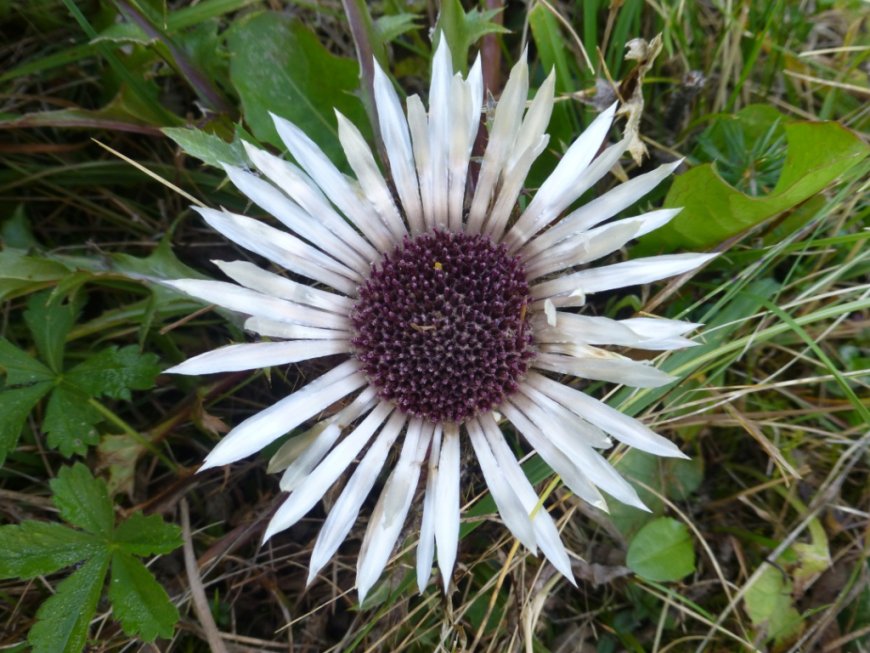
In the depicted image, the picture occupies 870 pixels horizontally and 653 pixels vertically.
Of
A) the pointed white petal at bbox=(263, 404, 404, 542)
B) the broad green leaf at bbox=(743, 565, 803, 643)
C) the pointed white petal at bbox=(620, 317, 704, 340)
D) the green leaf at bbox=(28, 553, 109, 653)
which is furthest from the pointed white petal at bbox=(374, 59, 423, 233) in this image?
the broad green leaf at bbox=(743, 565, 803, 643)

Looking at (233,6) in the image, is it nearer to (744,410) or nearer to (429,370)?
(429,370)

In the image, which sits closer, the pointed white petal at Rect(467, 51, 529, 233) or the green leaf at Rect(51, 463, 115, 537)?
the pointed white petal at Rect(467, 51, 529, 233)

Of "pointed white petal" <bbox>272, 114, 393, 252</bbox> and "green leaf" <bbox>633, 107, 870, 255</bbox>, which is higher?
"pointed white petal" <bbox>272, 114, 393, 252</bbox>

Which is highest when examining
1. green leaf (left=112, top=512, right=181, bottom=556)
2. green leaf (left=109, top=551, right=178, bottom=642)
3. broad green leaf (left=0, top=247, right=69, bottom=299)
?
broad green leaf (left=0, top=247, right=69, bottom=299)

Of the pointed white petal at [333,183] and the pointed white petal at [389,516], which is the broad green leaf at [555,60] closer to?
the pointed white petal at [333,183]

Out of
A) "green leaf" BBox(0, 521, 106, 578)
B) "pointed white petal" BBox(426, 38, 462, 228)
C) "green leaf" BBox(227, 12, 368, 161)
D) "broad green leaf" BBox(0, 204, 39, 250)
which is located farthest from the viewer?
"broad green leaf" BBox(0, 204, 39, 250)

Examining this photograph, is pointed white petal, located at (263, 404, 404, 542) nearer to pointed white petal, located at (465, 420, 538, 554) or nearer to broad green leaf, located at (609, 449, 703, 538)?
pointed white petal, located at (465, 420, 538, 554)

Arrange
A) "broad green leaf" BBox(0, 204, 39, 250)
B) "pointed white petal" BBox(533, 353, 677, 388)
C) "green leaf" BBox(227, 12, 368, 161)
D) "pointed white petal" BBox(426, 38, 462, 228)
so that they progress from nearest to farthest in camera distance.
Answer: "pointed white petal" BBox(533, 353, 677, 388) → "pointed white petal" BBox(426, 38, 462, 228) → "green leaf" BBox(227, 12, 368, 161) → "broad green leaf" BBox(0, 204, 39, 250)
